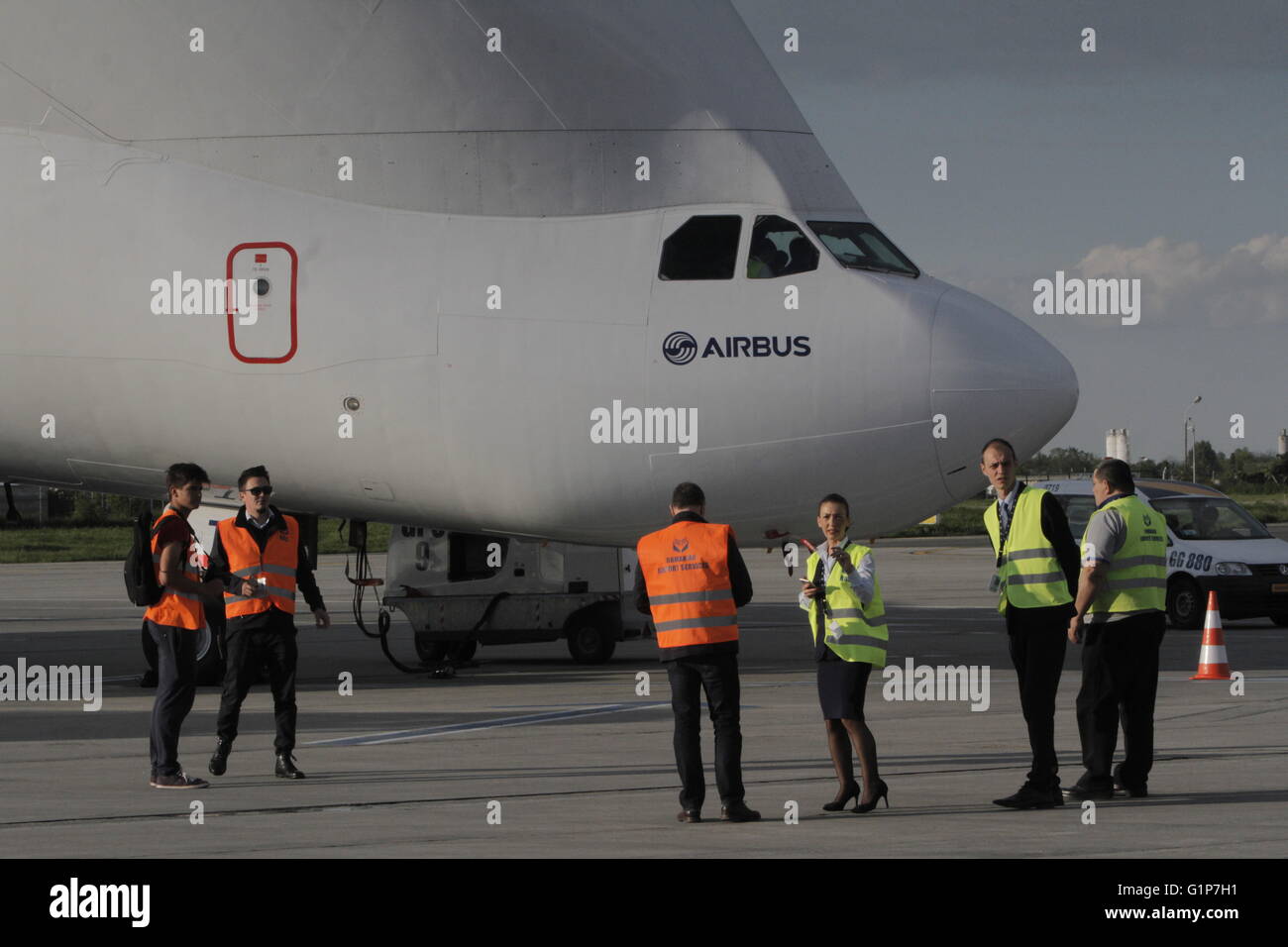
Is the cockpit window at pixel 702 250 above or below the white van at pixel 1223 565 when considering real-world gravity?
above

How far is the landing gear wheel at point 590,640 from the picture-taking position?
21.9 meters

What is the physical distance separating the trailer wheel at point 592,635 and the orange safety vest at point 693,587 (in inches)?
401

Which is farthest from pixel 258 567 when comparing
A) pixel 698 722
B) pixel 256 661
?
pixel 698 722

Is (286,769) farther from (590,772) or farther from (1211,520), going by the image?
(1211,520)

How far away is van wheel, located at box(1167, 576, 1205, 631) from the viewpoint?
27953 millimetres

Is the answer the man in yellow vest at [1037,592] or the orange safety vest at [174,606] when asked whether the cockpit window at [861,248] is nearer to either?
the man in yellow vest at [1037,592]

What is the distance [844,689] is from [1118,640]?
1.98 metres

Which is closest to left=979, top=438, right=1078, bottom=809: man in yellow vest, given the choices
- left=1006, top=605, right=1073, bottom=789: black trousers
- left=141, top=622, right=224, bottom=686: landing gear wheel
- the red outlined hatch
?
left=1006, top=605, right=1073, bottom=789: black trousers

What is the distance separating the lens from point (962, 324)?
55.6 ft

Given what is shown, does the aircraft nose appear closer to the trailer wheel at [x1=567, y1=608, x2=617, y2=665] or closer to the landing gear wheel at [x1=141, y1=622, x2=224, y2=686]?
the trailer wheel at [x1=567, y1=608, x2=617, y2=665]

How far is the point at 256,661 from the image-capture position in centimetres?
1352

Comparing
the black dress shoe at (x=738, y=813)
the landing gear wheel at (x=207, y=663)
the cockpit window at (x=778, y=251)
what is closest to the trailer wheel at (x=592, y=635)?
the landing gear wheel at (x=207, y=663)
